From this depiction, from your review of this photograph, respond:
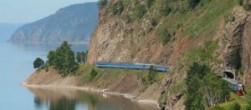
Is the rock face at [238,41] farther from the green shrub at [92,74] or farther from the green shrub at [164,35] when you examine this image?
the green shrub at [92,74]

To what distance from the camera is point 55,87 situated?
6122 inches

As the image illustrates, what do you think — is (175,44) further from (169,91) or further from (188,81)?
(188,81)

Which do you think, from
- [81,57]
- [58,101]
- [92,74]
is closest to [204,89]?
[58,101]

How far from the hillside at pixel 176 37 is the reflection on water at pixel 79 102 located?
389 inches

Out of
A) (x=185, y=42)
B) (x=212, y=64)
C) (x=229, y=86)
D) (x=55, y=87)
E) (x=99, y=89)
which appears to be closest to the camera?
(x=229, y=86)

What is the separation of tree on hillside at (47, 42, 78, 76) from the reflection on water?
13.4 meters

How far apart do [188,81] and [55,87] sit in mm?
70223

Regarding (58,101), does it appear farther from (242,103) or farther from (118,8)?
(242,103)

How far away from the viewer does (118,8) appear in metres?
166

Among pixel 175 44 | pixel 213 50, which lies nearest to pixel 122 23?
pixel 175 44

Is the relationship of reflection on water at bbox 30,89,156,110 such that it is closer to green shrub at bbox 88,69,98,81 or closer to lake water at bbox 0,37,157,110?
lake water at bbox 0,37,157,110

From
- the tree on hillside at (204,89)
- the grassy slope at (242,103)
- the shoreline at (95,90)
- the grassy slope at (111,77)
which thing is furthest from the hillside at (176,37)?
the grassy slope at (242,103)

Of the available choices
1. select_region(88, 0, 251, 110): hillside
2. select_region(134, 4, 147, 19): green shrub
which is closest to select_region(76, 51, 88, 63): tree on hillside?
select_region(88, 0, 251, 110): hillside

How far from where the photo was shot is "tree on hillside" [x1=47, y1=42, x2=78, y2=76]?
16100 cm
